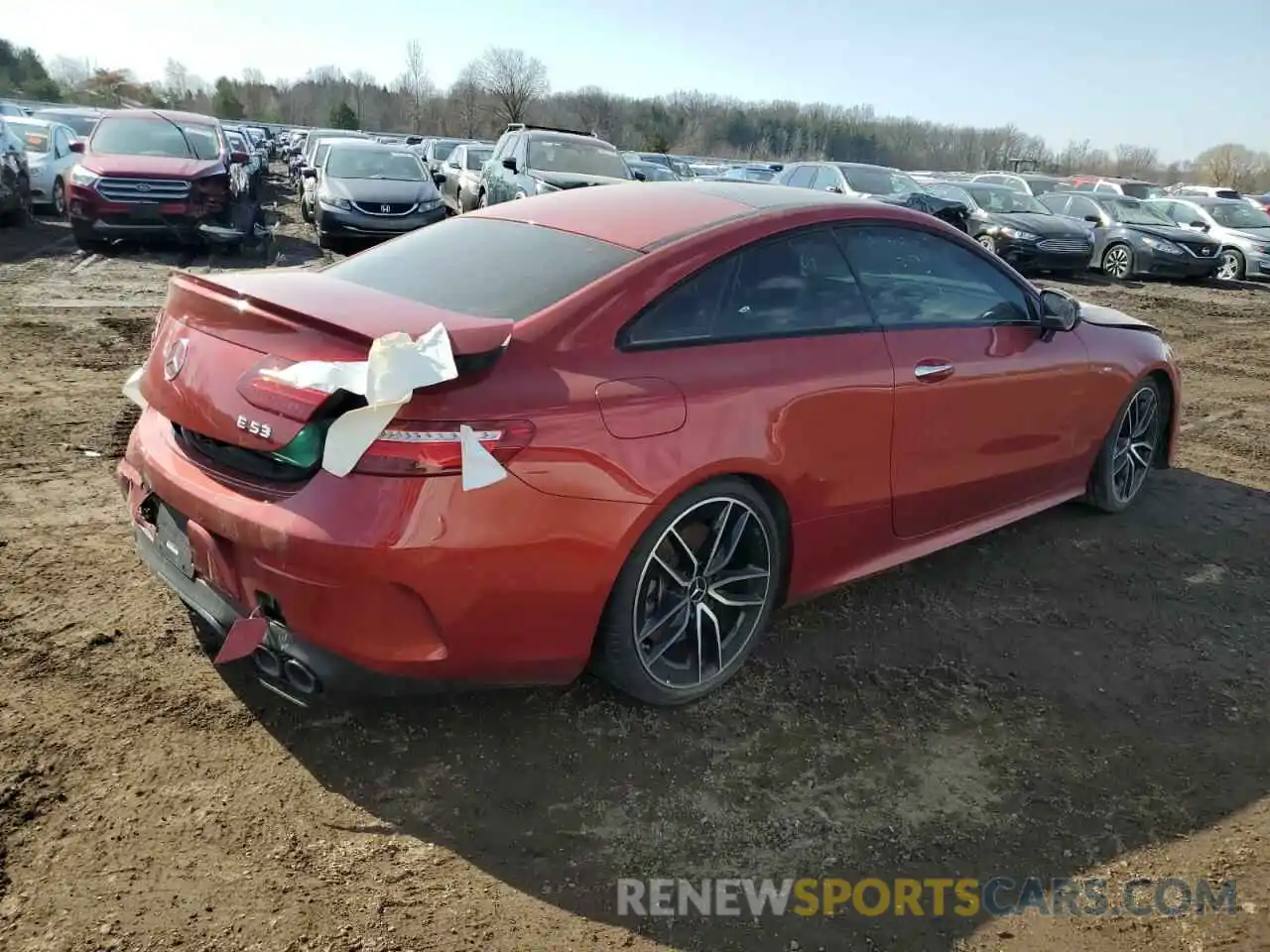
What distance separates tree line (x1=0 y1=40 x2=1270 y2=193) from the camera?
63906 millimetres

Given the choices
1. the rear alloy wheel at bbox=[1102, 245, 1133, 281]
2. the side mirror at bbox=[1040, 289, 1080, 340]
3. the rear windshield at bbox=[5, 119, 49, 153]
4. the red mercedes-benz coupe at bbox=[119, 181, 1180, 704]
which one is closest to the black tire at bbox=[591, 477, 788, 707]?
the red mercedes-benz coupe at bbox=[119, 181, 1180, 704]

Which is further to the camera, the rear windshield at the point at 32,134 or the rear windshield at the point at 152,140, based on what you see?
the rear windshield at the point at 32,134

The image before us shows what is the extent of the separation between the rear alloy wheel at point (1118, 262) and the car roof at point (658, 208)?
15407 mm

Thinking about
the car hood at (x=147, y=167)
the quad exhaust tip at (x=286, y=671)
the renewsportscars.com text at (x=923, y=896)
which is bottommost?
the renewsportscars.com text at (x=923, y=896)

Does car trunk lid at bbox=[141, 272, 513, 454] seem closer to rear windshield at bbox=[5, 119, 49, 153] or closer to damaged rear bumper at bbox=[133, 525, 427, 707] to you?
damaged rear bumper at bbox=[133, 525, 427, 707]

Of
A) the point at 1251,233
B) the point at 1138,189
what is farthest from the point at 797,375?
the point at 1138,189

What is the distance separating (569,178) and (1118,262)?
34.7 feet

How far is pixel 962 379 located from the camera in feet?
12.5

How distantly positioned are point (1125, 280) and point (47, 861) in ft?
60.9

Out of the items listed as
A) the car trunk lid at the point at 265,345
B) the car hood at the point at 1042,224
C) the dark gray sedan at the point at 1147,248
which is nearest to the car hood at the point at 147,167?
→ the car trunk lid at the point at 265,345

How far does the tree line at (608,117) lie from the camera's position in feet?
210

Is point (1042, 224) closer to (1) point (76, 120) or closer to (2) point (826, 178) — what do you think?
(2) point (826, 178)

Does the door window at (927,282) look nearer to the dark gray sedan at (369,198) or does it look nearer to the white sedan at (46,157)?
the dark gray sedan at (369,198)

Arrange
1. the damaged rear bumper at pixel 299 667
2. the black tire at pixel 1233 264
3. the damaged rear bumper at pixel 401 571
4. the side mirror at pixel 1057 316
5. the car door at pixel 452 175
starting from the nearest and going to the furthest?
the damaged rear bumper at pixel 401 571, the damaged rear bumper at pixel 299 667, the side mirror at pixel 1057 316, the black tire at pixel 1233 264, the car door at pixel 452 175
